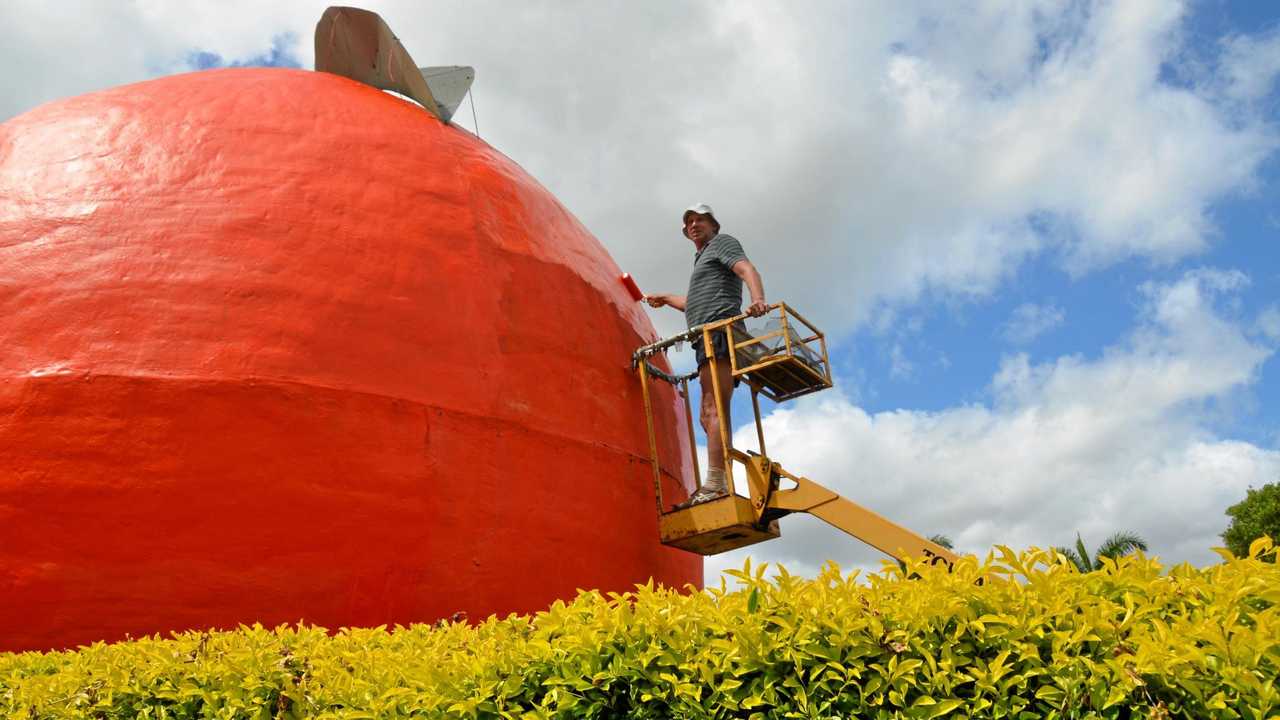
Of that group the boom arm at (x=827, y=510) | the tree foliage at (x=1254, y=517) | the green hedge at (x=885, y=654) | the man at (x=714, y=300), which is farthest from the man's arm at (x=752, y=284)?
the tree foliage at (x=1254, y=517)

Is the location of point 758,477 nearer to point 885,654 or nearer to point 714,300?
point 714,300

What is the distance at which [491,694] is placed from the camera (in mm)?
2980

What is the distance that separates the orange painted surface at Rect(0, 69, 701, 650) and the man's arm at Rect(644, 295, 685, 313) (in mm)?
1086

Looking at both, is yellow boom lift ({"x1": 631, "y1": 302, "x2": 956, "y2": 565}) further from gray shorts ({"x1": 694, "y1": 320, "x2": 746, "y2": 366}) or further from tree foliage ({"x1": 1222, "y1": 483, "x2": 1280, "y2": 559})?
tree foliage ({"x1": 1222, "y1": 483, "x2": 1280, "y2": 559})

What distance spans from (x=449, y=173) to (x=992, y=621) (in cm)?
529

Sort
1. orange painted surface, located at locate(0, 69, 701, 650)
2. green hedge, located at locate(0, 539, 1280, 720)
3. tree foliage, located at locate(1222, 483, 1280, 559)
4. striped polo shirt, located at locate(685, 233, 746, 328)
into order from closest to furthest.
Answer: green hedge, located at locate(0, 539, 1280, 720) < orange painted surface, located at locate(0, 69, 701, 650) < striped polo shirt, located at locate(685, 233, 746, 328) < tree foliage, located at locate(1222, 483, 1280, 559)

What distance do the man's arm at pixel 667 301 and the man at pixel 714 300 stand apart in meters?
0.64

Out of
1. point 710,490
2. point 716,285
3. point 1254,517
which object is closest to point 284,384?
point 710,490

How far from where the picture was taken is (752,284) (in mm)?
6707

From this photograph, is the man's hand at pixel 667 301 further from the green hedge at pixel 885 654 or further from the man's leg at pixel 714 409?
the green hedge at pixel 885 654

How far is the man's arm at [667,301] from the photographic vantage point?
8.09 m

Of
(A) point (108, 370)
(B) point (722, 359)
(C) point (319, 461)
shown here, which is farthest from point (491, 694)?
(B) point (722, 359)

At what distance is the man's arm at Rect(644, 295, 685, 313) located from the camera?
8.09m

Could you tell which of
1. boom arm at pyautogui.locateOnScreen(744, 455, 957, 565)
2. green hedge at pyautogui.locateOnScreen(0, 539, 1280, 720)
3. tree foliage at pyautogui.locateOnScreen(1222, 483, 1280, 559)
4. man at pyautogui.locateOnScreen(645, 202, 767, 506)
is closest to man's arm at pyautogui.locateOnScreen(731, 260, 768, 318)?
man at pyautogui.locateOnScreen(645, 202, 767, 506)
